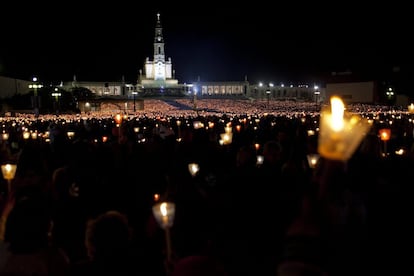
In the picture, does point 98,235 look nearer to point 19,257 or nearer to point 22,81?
point 19,257

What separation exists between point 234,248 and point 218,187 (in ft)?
5.32

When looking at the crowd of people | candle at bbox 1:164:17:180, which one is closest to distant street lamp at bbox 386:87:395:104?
the crowd of people

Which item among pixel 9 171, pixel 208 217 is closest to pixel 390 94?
pixel 9 171

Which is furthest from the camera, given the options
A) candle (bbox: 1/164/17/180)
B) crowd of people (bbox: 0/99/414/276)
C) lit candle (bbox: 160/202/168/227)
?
candle (bbox: 1/164/17/180)

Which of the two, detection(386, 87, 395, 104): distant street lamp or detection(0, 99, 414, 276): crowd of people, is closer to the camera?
detection(0, 99, 414, 276): crowd of people

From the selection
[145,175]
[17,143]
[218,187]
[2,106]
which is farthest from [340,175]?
[2,106]

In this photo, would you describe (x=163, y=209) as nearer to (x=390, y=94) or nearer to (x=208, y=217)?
(x=208, y=217)

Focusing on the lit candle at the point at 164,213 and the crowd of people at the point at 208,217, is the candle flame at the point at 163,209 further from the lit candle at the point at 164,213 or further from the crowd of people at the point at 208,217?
the crowd of people at the point at 208,217

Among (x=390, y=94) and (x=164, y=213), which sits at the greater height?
(x=390, y=94)

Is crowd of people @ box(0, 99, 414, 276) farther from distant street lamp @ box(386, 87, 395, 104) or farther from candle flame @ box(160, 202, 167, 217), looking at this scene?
distant street lamp @ box(386, 87, 395, 104)

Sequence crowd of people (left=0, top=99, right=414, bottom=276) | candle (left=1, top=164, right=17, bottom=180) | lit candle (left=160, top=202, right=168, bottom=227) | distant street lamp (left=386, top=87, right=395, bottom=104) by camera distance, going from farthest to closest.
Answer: distant street lamp (left=386, top=87, right=395, bottom=104), candle (left=1, top=164, right=17, bottom=180), lit candle (left=160, top=202, right=168, bottom=227), crowd of people (left=0, top=99, right=414, bottom=276)

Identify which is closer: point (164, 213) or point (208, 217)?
point (164, 213)

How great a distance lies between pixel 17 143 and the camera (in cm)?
1285

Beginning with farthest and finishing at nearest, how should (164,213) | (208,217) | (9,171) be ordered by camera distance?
(9,171) → (208,217) → (164,213)
